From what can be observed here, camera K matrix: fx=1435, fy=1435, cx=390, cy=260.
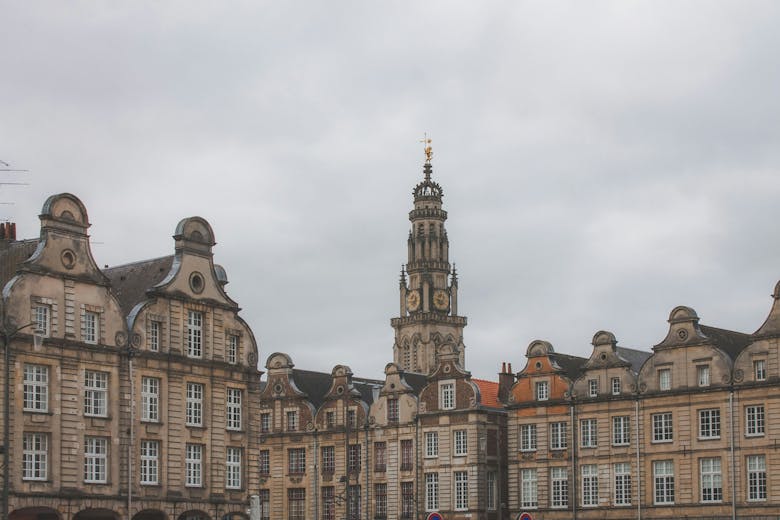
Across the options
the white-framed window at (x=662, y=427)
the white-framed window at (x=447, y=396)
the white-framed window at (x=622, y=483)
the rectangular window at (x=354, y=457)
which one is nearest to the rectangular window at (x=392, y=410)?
the rectangular window at (x=354, y=457)

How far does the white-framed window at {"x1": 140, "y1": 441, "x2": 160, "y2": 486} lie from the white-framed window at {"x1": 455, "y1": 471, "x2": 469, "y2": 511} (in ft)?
74.0

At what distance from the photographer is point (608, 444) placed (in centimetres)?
7425

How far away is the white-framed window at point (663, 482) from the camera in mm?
71625

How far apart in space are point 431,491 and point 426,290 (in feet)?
137

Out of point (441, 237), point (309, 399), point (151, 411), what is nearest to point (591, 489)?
point (309, 399)

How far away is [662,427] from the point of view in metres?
72.3

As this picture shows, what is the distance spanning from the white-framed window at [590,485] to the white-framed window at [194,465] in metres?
22.2

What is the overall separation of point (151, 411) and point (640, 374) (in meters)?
26.0

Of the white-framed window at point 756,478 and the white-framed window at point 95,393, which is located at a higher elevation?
the white-framed window at point 95,393

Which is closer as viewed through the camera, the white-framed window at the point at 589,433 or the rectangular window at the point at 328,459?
the white-framed window at the point at 589,433

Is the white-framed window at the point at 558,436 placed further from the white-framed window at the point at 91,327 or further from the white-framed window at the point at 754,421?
the white-framed window at the point at 91,327

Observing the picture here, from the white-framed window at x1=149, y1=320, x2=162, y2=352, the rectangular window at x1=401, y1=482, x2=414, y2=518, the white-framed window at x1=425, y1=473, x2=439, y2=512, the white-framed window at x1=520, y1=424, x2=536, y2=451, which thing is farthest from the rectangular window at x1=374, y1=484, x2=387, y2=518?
the white-framed window at x1=149, y1=320, x2=162, y2=352

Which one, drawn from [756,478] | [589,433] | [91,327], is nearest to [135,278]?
[91,327]

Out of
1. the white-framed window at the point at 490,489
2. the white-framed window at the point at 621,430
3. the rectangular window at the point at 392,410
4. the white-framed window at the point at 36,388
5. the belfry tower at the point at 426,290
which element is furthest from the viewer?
the belfry tower at the point at 426,290
